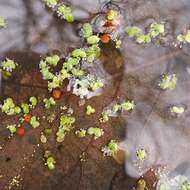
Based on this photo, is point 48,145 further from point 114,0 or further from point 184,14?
point 184,14

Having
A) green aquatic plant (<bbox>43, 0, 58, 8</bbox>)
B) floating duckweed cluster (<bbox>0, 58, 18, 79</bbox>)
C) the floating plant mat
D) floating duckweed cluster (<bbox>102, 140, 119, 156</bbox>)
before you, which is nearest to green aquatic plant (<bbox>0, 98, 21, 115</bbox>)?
the floating plant mat

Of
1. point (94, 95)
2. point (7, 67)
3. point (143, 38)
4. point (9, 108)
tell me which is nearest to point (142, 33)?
point (143, 38)

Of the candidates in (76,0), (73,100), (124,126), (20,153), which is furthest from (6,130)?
(76,0)

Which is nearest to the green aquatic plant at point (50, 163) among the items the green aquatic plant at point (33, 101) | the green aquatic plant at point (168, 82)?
the green aquatic plant at point (33, 101)

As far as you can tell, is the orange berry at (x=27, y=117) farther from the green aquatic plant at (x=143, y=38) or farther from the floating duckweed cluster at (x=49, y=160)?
the green aquatic plant at (x=143, y=38)

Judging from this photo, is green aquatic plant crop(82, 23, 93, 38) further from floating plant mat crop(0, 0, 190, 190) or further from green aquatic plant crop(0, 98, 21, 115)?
green aquatic plant crop(0, 98, 21, 115)
